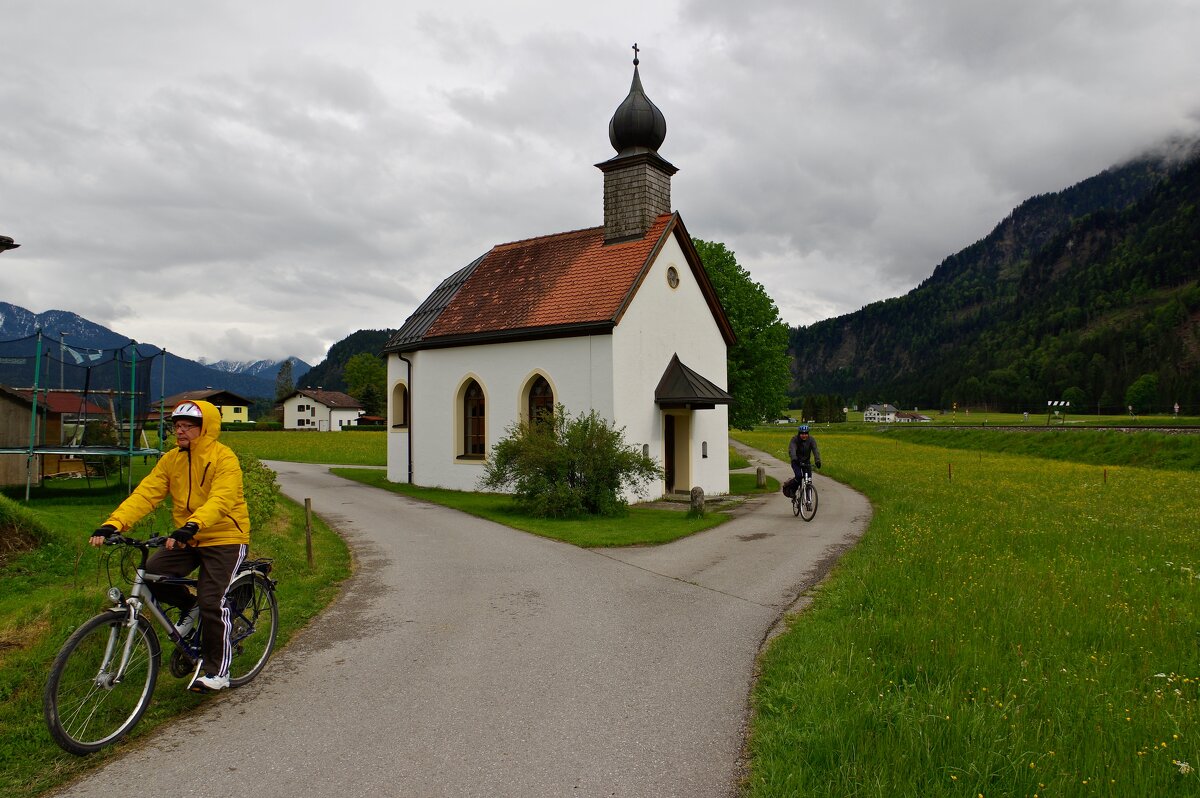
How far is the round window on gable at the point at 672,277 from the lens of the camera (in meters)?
21.0

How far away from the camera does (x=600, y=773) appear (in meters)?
4.03

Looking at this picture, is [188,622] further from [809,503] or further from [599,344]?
[599,344]

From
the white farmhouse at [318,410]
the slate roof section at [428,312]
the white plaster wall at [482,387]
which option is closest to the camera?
the white plaster wall at [482,387]

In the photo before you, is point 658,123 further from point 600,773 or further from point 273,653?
point 600,773

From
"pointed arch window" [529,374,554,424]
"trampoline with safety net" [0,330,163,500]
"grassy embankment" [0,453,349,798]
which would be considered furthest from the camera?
"pointed arch window" [529,374,554,424]

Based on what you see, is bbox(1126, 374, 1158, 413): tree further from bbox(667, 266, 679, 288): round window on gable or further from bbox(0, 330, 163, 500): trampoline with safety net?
bbox(0, 330, 163, 500): trampoline with safety net

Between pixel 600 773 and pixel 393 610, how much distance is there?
4.46 metres

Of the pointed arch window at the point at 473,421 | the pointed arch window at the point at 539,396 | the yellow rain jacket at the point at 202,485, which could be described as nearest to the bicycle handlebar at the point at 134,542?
the yellow rain jacket at the point at 202,485

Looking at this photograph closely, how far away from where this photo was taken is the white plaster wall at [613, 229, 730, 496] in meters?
19.2

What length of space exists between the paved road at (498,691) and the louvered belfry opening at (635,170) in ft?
43.0

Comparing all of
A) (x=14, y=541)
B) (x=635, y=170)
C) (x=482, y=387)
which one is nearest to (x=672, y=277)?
(x=635, y=170)

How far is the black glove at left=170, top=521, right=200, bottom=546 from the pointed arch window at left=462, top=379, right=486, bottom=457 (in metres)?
16.9

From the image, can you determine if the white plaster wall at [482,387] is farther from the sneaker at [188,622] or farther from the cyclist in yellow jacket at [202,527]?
the sneaker at [188,622]

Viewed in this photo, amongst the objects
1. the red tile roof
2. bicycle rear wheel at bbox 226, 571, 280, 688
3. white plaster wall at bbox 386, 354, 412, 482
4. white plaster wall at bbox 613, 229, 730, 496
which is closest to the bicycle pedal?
bicycle rear wheel at bbox 226, 571, 280, 688
